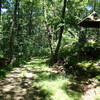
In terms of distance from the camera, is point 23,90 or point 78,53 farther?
point 78,53

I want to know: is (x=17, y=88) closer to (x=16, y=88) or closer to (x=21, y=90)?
(x=16, y=88)

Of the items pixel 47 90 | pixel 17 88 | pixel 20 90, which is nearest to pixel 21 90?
pixel 20 90

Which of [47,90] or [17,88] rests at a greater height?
[47,90]

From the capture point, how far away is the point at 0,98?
23.7 feet

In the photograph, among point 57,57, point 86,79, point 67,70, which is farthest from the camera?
point 57,57

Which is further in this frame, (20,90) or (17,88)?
(17,88)

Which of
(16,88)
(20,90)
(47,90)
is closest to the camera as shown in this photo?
(47,90)

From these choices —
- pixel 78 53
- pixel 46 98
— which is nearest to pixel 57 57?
pixel 78 53

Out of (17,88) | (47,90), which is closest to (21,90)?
(17,88)

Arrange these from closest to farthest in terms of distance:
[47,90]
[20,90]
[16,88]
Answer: [47,90] < [20,90] < [16,88]

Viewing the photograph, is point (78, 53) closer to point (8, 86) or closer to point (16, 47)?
point (8, 86)

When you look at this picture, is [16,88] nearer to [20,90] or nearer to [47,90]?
[20,90]

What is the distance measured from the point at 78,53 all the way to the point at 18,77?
5.86 metres

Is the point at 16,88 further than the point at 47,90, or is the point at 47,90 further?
the point at 16,88
